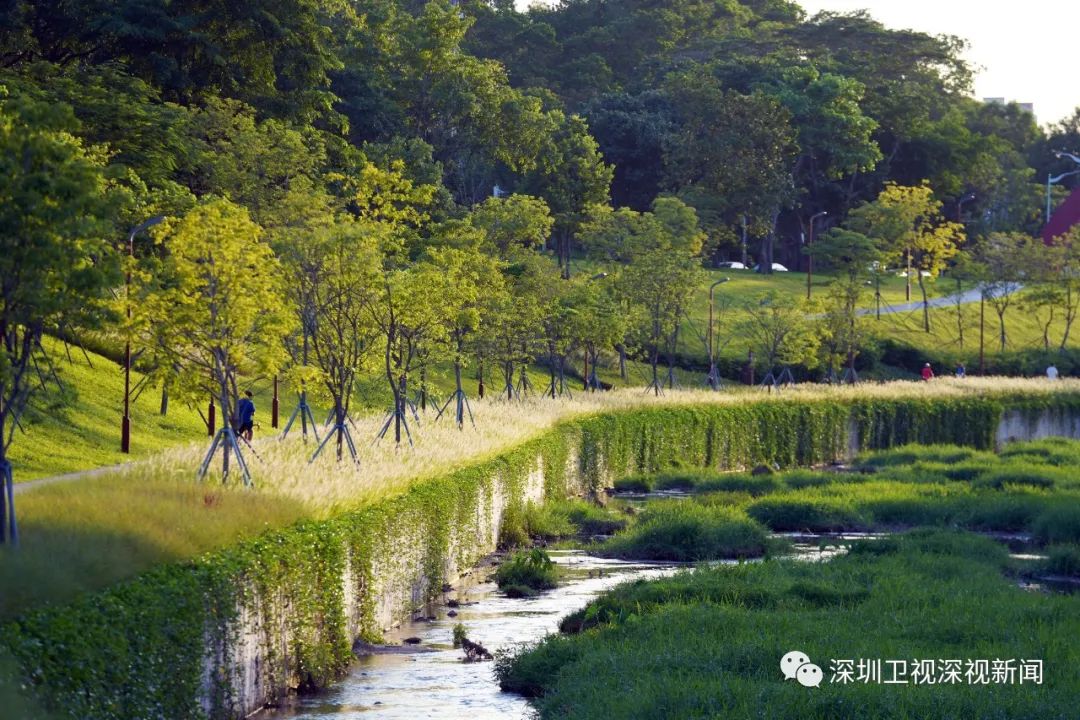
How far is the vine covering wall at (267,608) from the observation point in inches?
572

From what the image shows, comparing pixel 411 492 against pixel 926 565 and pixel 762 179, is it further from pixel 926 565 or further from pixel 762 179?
pixel 762 179

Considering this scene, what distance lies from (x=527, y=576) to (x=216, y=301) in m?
8.42

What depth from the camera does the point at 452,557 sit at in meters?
31.1

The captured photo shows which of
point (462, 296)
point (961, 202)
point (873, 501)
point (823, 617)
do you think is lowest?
point (873, 501)

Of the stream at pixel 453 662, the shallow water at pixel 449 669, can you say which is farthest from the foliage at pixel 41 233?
the stream at pixel 453 662

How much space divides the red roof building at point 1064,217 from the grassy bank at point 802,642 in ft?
341

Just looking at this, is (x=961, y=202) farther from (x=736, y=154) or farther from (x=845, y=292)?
(x=845, y=292)

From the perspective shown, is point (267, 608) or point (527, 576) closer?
point (267, 608)

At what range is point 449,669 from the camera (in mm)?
23047

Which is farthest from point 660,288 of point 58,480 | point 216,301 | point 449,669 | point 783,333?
point 449,669

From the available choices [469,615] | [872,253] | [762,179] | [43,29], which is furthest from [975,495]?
[762,179]

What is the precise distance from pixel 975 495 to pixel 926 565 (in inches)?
583

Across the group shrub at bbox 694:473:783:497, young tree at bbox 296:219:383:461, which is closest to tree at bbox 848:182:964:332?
shrub at bbox 694:473:783:497

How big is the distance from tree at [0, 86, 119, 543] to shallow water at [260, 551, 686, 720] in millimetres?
5821
